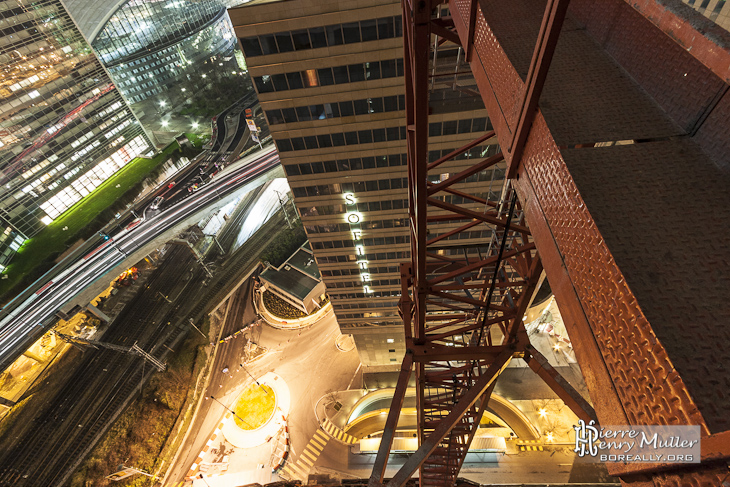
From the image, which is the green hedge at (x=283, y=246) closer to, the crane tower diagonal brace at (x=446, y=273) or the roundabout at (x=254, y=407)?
the roundabout at (x=254, y=407)

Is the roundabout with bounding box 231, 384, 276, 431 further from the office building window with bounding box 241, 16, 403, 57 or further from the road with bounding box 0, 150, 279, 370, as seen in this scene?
the office building window with bounding box 241, 16, 403, 57

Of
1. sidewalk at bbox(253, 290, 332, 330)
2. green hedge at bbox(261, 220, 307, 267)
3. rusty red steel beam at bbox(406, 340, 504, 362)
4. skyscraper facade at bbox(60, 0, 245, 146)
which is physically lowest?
A: rusty red steel beam at bbox(406, 340, 504, 362)

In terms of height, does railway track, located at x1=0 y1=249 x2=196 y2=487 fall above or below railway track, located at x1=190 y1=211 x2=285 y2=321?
below

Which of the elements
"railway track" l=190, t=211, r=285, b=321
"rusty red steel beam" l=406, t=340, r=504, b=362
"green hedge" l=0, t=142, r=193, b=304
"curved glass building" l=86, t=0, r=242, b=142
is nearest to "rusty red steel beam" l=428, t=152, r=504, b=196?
"rusty red steel beam" l=406, t=340, r=504, b=362

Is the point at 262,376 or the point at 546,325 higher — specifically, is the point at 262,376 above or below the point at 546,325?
below

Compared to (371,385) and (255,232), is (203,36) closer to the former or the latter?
(255,232)

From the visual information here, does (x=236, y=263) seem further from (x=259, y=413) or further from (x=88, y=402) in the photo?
(x=259, y=413)

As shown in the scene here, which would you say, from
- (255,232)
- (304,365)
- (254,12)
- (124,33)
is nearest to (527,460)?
(304,365)

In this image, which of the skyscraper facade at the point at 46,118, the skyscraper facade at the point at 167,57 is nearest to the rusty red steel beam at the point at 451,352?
the skyscraper facade at the point at 46,118
